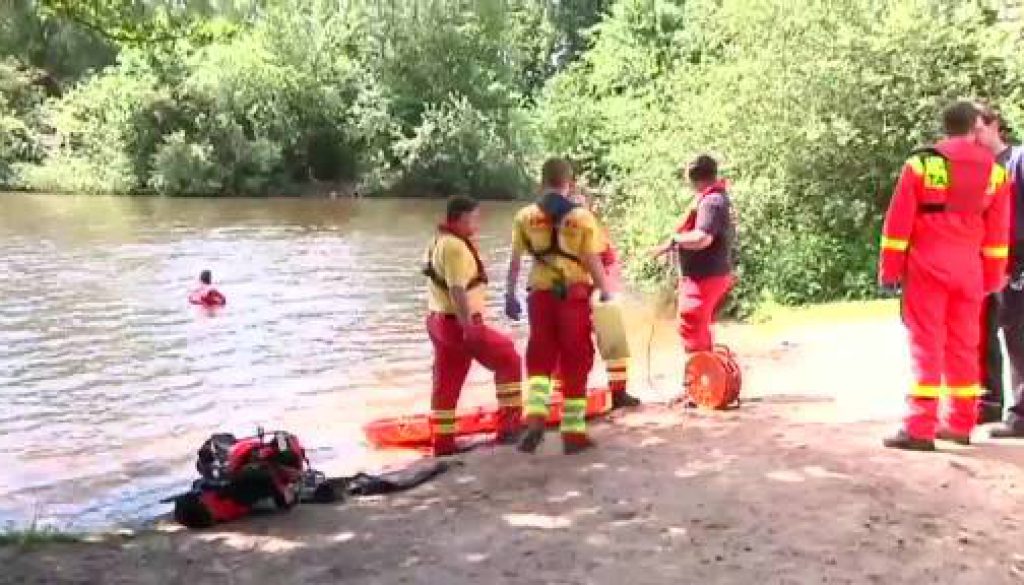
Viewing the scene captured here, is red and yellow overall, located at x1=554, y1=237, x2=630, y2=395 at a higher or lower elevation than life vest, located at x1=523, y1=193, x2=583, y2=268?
lower

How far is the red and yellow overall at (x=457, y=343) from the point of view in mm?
A: 7855

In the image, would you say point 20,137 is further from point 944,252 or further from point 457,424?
point 944,252

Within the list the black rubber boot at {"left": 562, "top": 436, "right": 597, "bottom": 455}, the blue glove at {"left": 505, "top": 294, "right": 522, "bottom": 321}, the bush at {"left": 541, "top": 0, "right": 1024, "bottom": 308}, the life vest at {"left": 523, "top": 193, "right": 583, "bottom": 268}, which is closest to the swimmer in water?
the bush at {"left": 541, "top": 0, "right": 1024, "bottom": 308}

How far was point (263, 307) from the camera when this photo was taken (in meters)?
20.3

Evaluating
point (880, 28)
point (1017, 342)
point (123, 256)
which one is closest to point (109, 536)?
point (1017, 342)

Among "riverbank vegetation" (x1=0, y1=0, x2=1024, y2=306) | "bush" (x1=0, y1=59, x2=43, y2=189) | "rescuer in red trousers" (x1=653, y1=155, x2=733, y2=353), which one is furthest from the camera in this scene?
"bush" (x1=0, y1=59, x2=43, y2=189)

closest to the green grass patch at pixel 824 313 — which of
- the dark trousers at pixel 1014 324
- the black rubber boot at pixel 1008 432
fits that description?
the dark trousers at pixel 1014 324

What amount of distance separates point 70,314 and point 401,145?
27.6m

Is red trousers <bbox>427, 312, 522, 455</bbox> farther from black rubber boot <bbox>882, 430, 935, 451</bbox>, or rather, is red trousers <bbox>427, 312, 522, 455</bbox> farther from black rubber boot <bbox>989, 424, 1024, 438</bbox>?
black rubber boot <bbox>989, 424, 1024, 438</bbox>

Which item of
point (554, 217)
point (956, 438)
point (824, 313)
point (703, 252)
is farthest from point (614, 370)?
point (824, 313)

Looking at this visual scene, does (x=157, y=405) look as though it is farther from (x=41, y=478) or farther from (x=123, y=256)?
(x=123, y=256)

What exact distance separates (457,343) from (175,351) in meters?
9.08

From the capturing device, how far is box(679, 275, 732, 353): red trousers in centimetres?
893

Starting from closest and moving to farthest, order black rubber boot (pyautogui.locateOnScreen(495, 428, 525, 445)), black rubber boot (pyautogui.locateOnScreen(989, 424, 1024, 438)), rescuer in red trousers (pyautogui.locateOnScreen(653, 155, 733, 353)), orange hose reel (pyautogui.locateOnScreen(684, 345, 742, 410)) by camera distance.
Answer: black rubber boot (pyautogui.locateOnScreen(989, 424, 1024, 438))
black rubber boot (pyautogui.locateOnScreen(495, 428, 525, 445))
rescuer in red trousers (pyautogui.locateOnScreen(653, 155, 733, 353))
orange hose reel (pyautogui.locateOnScreen(684, 345, 742, 410))
